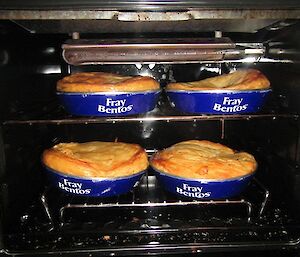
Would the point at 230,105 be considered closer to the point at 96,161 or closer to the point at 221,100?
the point at 221,100

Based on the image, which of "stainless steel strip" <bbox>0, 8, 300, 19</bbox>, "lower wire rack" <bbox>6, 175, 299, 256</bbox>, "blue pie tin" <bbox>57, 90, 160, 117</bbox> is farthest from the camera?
"blue pie tin" <bbox>57, 90, 160, 117</bbox>

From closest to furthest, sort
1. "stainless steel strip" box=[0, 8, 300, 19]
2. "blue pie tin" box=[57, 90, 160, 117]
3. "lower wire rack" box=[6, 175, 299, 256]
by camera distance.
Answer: "stainless steel strip" box=[0, 8, 300, 19]
"lower wire rack" box=[6, 175, 299, 256]
"blue pie tin" box=[57, 90, 160, 117]

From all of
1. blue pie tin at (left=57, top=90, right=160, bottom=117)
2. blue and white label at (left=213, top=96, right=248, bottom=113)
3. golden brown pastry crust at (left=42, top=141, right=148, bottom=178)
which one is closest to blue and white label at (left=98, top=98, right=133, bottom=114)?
blue pie tin at (left=57, top=90, right=160, bottom=117)

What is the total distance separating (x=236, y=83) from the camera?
1.21 metres

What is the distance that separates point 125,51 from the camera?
3.82 ft

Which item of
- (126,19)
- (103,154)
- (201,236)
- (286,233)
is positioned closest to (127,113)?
(103,154)

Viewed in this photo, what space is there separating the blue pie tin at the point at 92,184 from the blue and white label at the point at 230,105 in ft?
1.10

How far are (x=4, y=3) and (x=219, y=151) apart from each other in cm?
83

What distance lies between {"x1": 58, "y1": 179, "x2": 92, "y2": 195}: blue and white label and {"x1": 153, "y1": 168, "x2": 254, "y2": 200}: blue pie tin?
0.24 m

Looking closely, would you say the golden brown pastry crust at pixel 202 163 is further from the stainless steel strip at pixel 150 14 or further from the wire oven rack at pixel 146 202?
the stainless steel strip at pixel 150 14

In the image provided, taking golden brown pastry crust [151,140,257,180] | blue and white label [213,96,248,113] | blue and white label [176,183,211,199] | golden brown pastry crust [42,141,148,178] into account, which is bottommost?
blue and white label [176,183,211,199]

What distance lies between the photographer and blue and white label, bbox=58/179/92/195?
1.06 metres

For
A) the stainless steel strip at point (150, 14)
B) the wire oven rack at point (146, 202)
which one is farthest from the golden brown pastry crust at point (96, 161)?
the stainless steel strip at point (150, 14)

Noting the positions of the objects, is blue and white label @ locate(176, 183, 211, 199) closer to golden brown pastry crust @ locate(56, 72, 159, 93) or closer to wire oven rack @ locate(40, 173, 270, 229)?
wire oven rack @ locate(40, 173, 270, 229)
